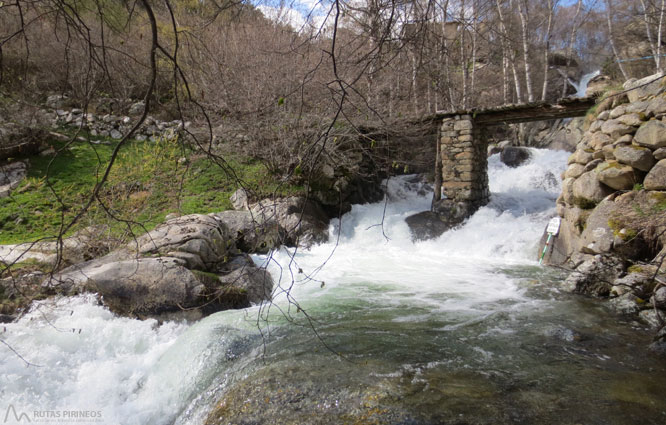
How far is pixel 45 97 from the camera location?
12.0 meters

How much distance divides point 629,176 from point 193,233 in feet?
20.0

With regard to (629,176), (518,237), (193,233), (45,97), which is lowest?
Answer: (518,237)

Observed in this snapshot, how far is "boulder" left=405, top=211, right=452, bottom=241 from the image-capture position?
9.59m

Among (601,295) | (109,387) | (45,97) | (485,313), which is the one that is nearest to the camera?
(109,387)

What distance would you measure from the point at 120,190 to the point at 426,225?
7021 millimetres

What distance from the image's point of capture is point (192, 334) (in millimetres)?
4043

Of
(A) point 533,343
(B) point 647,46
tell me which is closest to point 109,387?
(A) point 533,343

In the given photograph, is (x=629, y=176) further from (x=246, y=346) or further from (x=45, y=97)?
(x=45, y=97)

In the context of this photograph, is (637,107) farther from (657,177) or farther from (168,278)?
(168,278)

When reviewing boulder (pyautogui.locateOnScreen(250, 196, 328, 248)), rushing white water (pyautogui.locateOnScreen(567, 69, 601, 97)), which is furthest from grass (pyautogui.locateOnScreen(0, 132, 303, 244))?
rushing white water (pyautogui.locateOnScreen(567, 69, 601, 97))

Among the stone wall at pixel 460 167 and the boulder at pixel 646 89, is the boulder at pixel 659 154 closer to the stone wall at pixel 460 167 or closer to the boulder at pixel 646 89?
the boulder at pixel 646 89

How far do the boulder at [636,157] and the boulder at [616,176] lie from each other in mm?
91

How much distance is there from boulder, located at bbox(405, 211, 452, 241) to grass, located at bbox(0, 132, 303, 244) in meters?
2.92

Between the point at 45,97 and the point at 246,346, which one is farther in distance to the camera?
the point at 45,97
